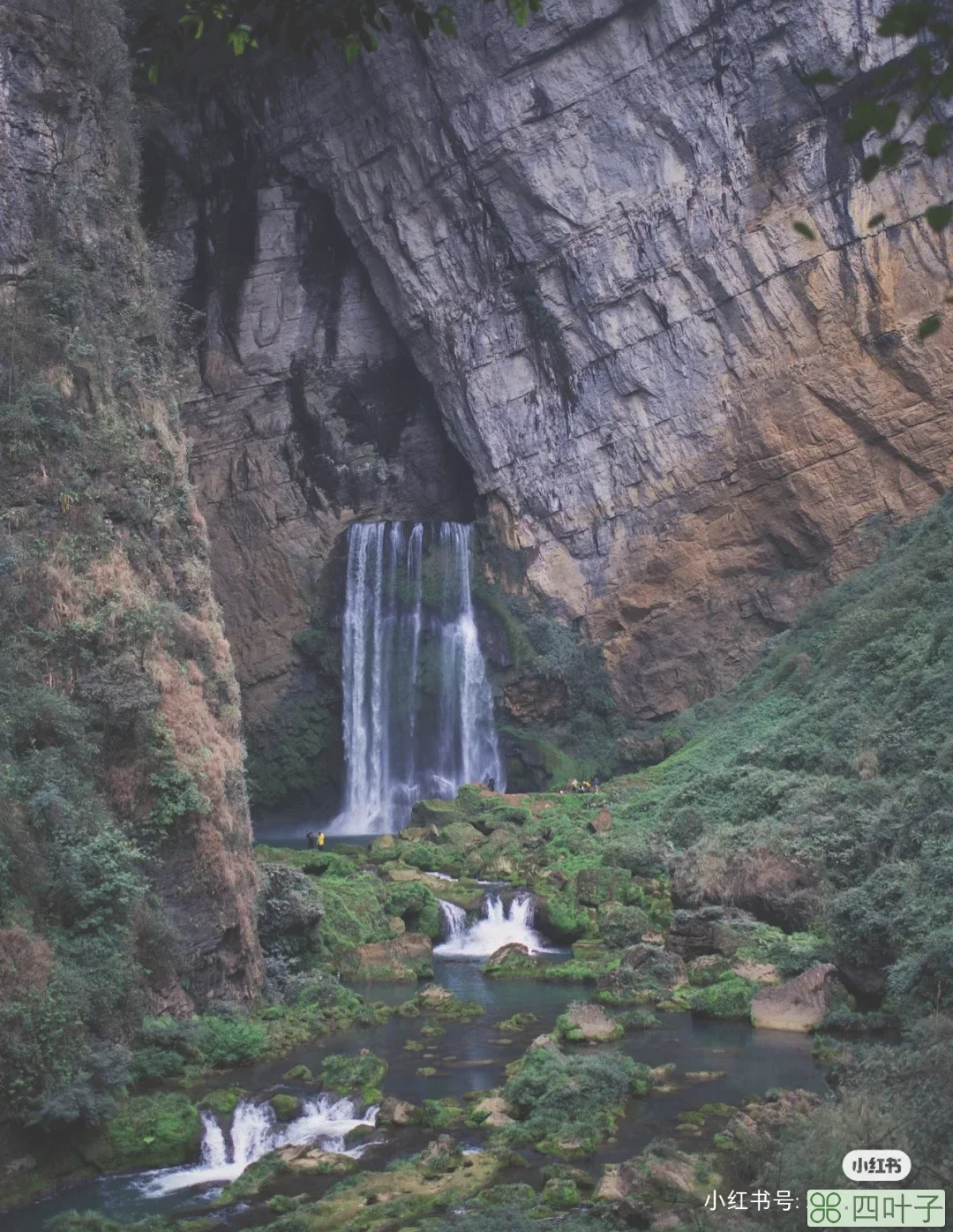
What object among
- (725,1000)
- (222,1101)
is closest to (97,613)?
(222,1101)

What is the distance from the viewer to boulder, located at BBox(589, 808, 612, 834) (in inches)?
1094

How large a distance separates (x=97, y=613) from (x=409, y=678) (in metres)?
22.3

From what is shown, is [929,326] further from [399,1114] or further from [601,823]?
[601,823]

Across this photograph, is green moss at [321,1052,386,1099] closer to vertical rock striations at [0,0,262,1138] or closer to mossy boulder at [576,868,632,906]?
vertical rock striations at [0,0,262,1138]

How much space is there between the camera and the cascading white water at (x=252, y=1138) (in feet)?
40.3

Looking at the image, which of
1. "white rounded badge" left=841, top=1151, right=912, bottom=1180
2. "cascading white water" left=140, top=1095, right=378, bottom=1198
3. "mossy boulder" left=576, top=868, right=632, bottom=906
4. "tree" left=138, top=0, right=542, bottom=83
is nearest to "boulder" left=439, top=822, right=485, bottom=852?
"mossy boulder" left=576, top=868, right=632, bottom=906

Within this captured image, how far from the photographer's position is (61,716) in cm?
1527

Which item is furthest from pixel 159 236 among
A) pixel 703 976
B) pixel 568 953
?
pixel 703 976

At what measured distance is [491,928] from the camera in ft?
75.7

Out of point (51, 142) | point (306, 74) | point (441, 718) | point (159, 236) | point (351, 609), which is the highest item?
point (306, 74)

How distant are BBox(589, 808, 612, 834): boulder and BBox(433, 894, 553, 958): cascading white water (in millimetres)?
4683

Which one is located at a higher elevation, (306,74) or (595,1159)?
(306,74)

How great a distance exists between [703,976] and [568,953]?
3.43 meters

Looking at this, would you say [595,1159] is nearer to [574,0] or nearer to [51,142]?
[51,142]
